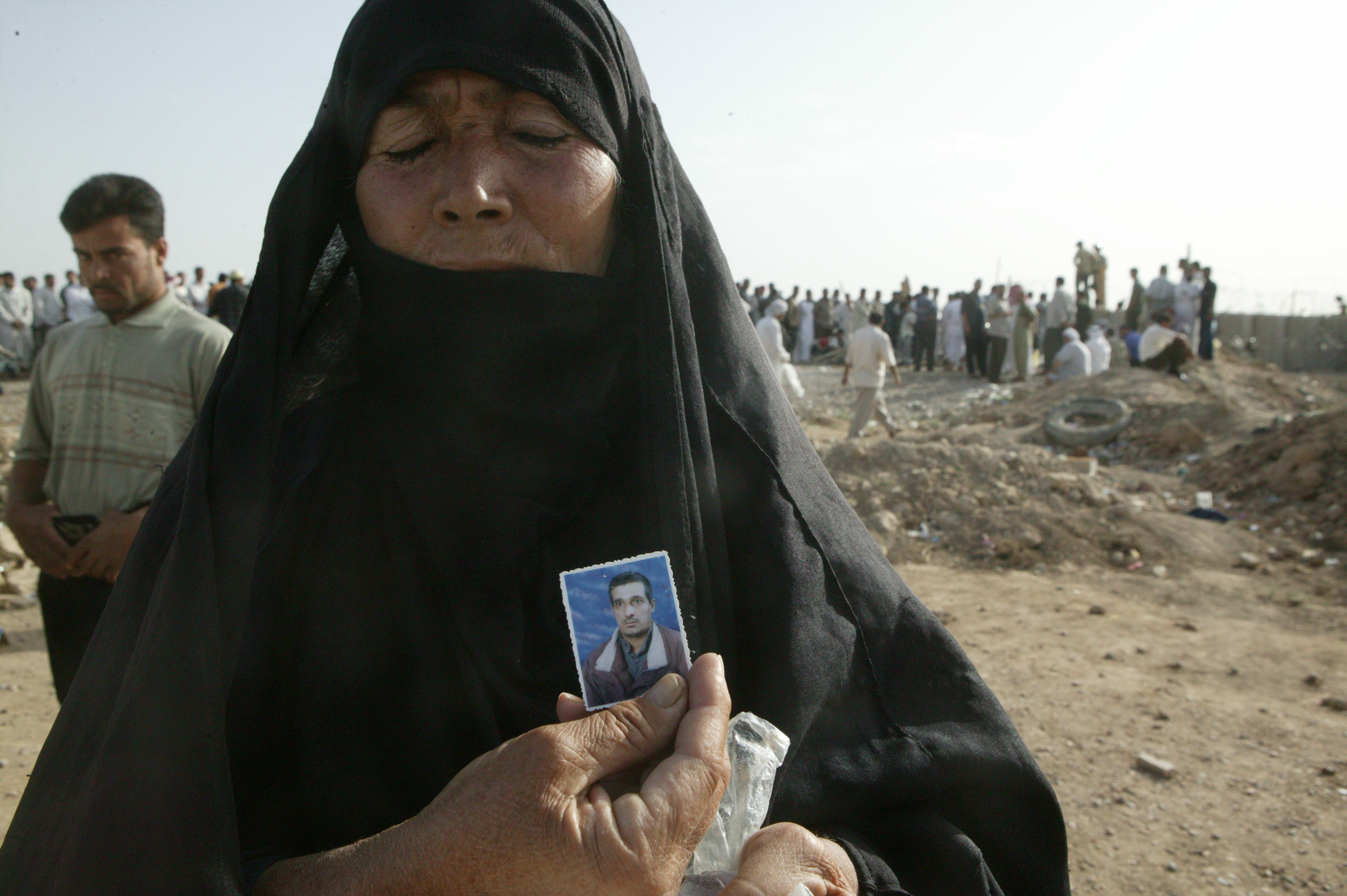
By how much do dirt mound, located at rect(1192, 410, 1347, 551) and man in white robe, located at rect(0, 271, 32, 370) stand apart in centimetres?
2035

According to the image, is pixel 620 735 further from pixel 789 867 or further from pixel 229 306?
pixel 229 306

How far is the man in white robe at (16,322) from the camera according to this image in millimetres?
18234

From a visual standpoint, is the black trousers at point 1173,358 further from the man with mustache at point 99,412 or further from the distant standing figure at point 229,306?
the man with mustache at point 99,412

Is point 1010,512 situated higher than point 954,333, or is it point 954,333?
point 954,333

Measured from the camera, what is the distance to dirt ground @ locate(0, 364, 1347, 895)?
3.46m

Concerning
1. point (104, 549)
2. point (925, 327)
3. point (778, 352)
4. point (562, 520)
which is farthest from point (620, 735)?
point (925, 327)

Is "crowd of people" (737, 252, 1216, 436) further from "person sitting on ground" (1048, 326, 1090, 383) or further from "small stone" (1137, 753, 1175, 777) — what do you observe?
"small stone" (1137, 753, 1175, 777)

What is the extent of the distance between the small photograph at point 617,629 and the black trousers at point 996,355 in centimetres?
2010

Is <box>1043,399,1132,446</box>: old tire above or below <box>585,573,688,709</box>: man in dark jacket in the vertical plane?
below

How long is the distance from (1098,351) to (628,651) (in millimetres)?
18032

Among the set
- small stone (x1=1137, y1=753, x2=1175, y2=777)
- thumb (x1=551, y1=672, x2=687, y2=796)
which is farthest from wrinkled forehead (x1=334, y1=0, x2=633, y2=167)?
small stone (x1=1137, y1=753, x2=1175, y2=777)

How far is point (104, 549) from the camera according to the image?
3008mm

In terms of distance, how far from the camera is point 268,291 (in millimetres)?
1275

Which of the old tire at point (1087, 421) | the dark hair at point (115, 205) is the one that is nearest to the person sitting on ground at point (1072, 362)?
the old tire at point (1087, 421)
